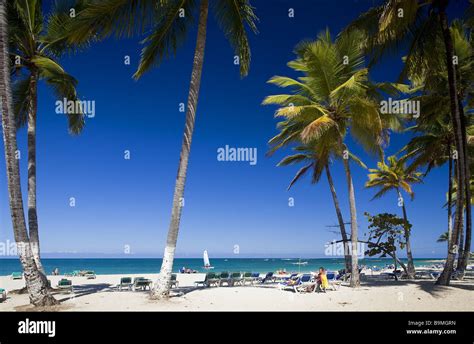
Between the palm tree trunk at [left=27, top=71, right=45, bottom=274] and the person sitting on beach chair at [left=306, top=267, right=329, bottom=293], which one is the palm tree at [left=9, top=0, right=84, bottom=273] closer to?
the palm tree trunk at [left=27, top=71, right=45, bottom=274]

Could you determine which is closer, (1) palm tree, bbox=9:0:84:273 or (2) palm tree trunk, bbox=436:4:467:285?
(1) palm tree, bbox=9:0:84:273

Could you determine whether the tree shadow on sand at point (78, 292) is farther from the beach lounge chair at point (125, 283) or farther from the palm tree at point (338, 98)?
the palm tree at point (338, 98)

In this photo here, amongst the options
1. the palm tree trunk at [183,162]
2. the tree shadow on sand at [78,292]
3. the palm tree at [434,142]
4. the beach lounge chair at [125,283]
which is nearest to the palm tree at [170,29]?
the palm tree trunk at [183,162]

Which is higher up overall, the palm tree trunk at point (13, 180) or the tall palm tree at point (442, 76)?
the tall palm tree at point (442, 76)

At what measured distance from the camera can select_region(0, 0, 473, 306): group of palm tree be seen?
10898 mm

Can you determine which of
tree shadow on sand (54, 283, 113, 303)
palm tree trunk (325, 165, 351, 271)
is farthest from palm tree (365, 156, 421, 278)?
tree shadow on sand (54, 283, 113, 303)

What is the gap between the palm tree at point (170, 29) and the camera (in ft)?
36.0

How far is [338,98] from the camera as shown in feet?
51.9

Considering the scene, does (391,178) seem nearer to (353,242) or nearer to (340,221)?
(340,221)

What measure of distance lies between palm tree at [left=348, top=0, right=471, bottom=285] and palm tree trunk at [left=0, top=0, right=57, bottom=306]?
12.5 meters

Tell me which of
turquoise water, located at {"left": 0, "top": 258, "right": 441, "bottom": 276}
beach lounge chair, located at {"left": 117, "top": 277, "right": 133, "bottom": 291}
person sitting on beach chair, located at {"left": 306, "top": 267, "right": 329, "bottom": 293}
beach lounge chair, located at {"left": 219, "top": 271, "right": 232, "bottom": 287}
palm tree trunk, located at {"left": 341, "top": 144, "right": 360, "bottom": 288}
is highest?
palm tree trunk, located at {"left": 341, "top": 144, "right": 360, "bottom": 288}

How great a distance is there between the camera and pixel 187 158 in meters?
11.6
